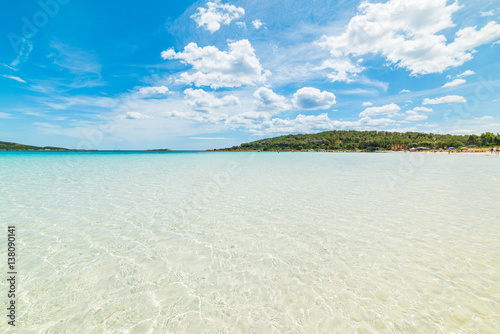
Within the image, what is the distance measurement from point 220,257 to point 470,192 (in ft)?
53.7

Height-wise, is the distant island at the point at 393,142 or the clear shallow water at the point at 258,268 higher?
the distant island at the point at 393,142

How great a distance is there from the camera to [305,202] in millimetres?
10797

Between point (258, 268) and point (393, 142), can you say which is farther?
point (393, 142)

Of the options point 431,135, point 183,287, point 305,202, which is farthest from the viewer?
point 431,135

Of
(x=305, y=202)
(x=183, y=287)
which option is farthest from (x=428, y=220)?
(x=183, y=287)

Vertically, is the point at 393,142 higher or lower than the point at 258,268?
higher

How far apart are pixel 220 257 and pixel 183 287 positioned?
4.48 feet

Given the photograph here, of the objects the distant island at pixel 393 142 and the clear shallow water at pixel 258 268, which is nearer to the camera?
the clear shallow water at pixel 258 268

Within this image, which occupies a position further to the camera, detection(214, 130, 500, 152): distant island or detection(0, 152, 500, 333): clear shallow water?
detection(214, 130, 500, 152): distant island

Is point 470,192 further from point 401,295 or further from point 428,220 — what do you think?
point 401,295

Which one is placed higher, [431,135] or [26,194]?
[431,135]

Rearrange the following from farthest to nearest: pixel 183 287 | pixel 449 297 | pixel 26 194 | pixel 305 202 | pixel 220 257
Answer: pixel 26 194, pixel 305 202, pixel 220 257, pixel 183 287, pixel 449 297

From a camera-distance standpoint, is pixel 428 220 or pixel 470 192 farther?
pixel 470 192

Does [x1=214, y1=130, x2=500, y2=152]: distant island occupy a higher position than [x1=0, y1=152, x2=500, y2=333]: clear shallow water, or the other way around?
[x1=214, y1=130, x2=500, y2=152]: distant island
